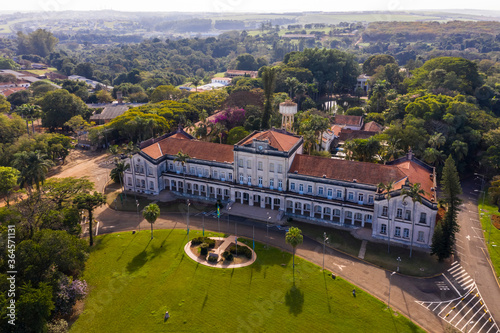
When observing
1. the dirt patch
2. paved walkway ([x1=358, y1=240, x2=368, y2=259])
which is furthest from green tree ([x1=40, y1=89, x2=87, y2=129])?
the dirt patch

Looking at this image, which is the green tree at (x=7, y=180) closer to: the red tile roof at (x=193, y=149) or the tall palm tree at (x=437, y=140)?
the red tile roof at (x=193, y=149)

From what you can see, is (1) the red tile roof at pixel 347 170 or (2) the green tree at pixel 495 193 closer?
(1) the red tile roof at pixel 347 170

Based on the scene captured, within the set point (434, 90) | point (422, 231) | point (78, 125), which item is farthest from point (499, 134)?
point (78, 125)

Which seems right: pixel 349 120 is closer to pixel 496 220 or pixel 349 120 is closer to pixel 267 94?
pixel 267 94

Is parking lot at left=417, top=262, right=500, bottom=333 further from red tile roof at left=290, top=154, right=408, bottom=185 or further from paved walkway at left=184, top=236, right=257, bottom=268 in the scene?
paved walkway at left=184, top=236, right=257, bottom=268

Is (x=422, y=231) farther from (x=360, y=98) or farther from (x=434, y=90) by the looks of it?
(x=360, y=98)

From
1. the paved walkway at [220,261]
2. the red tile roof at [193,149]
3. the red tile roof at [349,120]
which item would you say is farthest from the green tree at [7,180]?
the red tile roof at [349,120]
